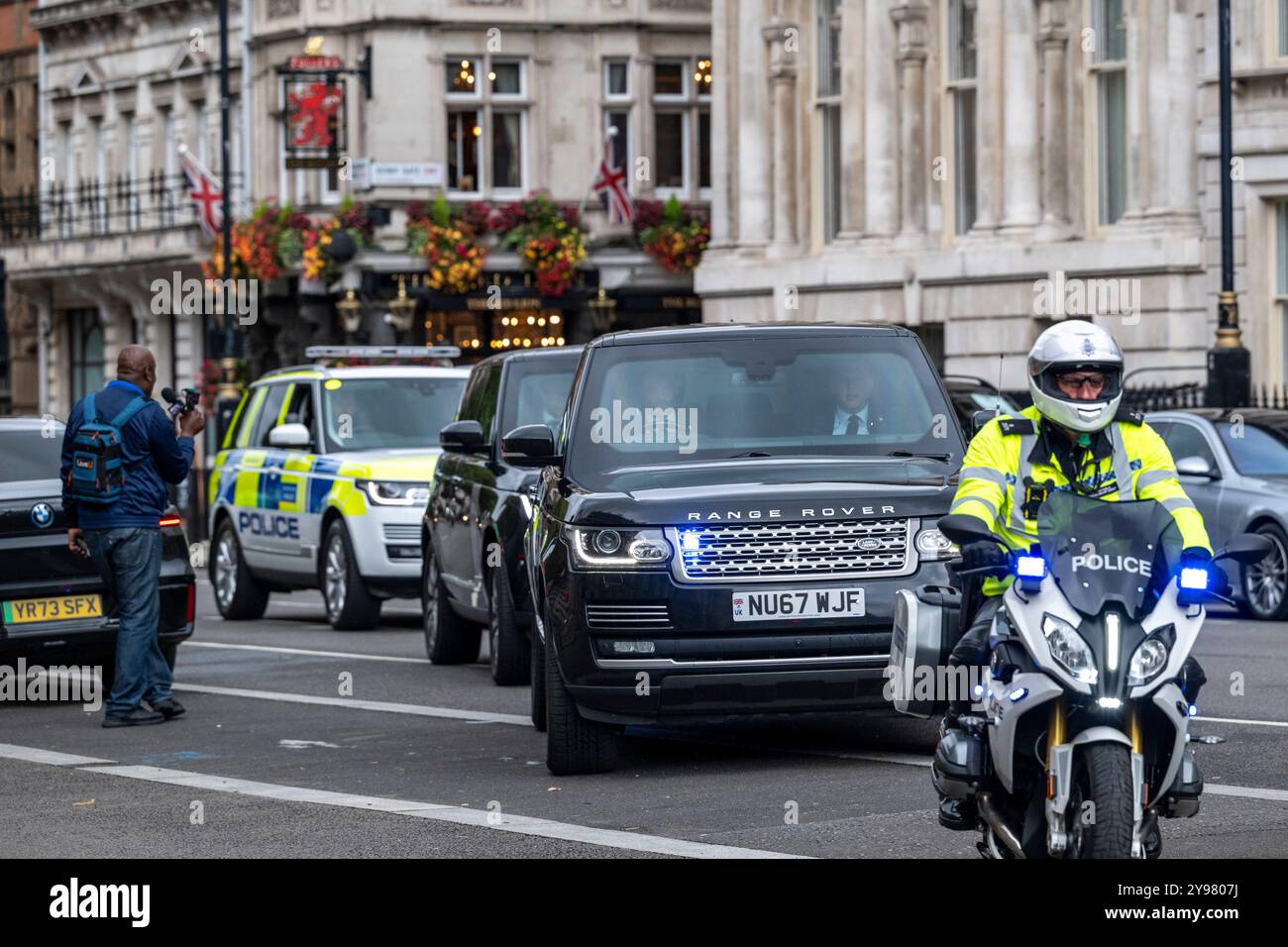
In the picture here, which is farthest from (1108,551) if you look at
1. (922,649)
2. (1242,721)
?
(1242,721)

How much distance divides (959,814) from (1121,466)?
117 cm

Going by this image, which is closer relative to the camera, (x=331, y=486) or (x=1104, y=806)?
(x=1104, y=806)

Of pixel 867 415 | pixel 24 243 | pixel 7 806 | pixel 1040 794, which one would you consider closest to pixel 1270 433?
pixel 867 415

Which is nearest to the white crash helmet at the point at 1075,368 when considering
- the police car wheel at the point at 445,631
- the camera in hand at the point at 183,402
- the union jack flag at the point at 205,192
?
the camera in hand at the point at 183,402

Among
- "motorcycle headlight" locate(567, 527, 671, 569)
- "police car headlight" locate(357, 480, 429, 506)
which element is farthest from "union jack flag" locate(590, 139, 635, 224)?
"motorcycle headlight" locate(567, 527, 671, 569)

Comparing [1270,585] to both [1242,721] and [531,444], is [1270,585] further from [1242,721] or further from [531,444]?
[531,444]

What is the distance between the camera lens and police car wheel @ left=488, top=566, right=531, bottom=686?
15.7 m

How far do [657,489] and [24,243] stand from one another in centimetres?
4729

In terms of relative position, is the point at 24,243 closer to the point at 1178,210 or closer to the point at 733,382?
the point at 1178,210

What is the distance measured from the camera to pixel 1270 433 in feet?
72.3

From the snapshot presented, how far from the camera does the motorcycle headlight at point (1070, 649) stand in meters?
7.63

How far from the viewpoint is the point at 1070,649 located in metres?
7.66

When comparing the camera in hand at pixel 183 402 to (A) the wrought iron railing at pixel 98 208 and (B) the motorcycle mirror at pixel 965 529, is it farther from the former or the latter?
(A) the wrought iron railing at pixel 98 208

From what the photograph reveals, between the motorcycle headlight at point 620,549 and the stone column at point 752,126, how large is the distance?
1183 inches
